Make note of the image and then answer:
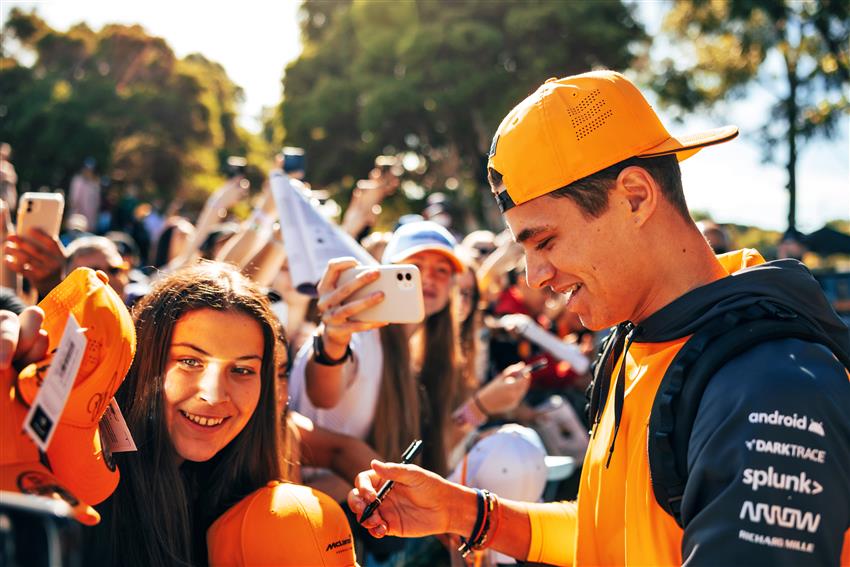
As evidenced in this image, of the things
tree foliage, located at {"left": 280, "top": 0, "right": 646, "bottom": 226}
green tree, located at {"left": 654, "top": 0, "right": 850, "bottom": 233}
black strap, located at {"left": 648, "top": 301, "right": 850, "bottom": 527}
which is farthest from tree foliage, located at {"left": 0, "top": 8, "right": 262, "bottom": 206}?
black strap, located at {"left": 648, "top": 301, "right": 850, "bottom": 527}

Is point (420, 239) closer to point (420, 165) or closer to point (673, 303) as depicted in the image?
point (673, 303)

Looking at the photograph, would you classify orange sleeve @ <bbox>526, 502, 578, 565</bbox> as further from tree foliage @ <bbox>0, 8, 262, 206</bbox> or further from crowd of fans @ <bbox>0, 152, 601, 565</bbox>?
tree foliage @ <bbox>0, 8, 262, 206</bbox>

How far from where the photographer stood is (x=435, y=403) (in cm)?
437

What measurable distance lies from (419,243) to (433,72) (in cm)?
2459

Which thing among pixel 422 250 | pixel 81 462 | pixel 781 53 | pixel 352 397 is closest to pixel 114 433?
pixel 81 462

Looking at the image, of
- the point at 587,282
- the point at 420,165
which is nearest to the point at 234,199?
the point at 587,282

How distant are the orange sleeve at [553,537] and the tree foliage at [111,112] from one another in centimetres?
2279

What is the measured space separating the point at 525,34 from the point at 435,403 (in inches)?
994

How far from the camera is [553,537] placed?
2318mm

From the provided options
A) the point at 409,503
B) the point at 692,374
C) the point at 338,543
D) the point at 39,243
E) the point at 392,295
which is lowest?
the point at 338,543

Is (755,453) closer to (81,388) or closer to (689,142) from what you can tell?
(689,142)

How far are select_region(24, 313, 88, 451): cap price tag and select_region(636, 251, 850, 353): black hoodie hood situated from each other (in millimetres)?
1228

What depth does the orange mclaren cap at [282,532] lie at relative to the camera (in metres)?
2.02

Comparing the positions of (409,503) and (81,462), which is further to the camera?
(409,503)
